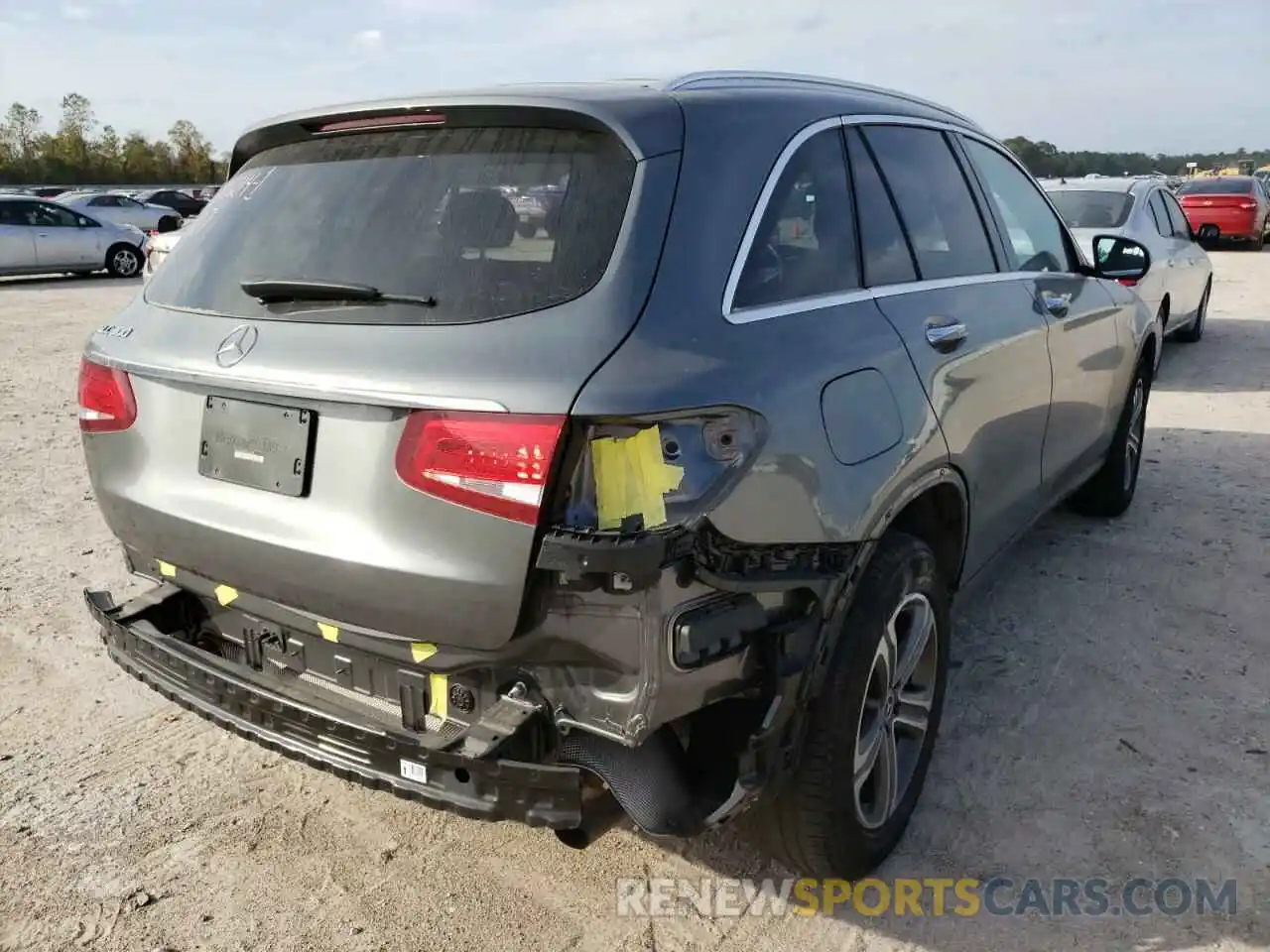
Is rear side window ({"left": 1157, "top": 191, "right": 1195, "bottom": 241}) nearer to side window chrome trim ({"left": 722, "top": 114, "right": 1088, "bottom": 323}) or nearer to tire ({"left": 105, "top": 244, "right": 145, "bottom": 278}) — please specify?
side window chrome trim ({"left": 722, "top": 114, "right": 1088, "bottom": 323})

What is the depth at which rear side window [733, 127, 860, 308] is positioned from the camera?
238 cm

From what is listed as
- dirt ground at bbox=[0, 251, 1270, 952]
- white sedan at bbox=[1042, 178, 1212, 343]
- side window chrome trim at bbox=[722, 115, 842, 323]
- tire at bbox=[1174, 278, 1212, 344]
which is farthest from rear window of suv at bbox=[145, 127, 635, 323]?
tire at bbox=[1174, 278, 1212, 344]

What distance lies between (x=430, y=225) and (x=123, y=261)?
20919mm

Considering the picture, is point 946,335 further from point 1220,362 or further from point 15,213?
point 15,213

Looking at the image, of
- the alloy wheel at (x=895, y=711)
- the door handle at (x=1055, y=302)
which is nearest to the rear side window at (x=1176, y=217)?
the door handle at (x=1055, y=302)

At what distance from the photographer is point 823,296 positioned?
257cm

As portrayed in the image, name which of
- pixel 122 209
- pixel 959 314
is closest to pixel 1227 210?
pixel 959 314

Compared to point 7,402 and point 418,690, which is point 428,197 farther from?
point 7,402

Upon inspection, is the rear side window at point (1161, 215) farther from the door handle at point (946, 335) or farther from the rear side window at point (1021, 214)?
the door handle at point (946, 335)

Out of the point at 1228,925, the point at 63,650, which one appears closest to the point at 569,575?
the point at 1228,925

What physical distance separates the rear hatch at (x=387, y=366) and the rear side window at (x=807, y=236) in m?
0.28

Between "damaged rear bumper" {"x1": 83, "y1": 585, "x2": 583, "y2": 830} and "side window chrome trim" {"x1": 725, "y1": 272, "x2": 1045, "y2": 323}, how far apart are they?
3.31ft

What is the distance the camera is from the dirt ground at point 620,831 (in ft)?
8.45

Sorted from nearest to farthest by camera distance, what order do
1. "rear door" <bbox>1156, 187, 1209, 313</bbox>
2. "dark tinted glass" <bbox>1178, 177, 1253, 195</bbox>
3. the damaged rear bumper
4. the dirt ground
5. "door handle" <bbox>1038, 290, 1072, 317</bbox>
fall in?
the damaged rear bumper → the dirt ground → "door handle" <bbox>1038, 290, 1072, 317</bbox> → "rear door" <bbox>1156, 187, 1209, 313</bbox> → "dark tinted glass" <bbox>1178, 177, 1253, 195</bbox>
